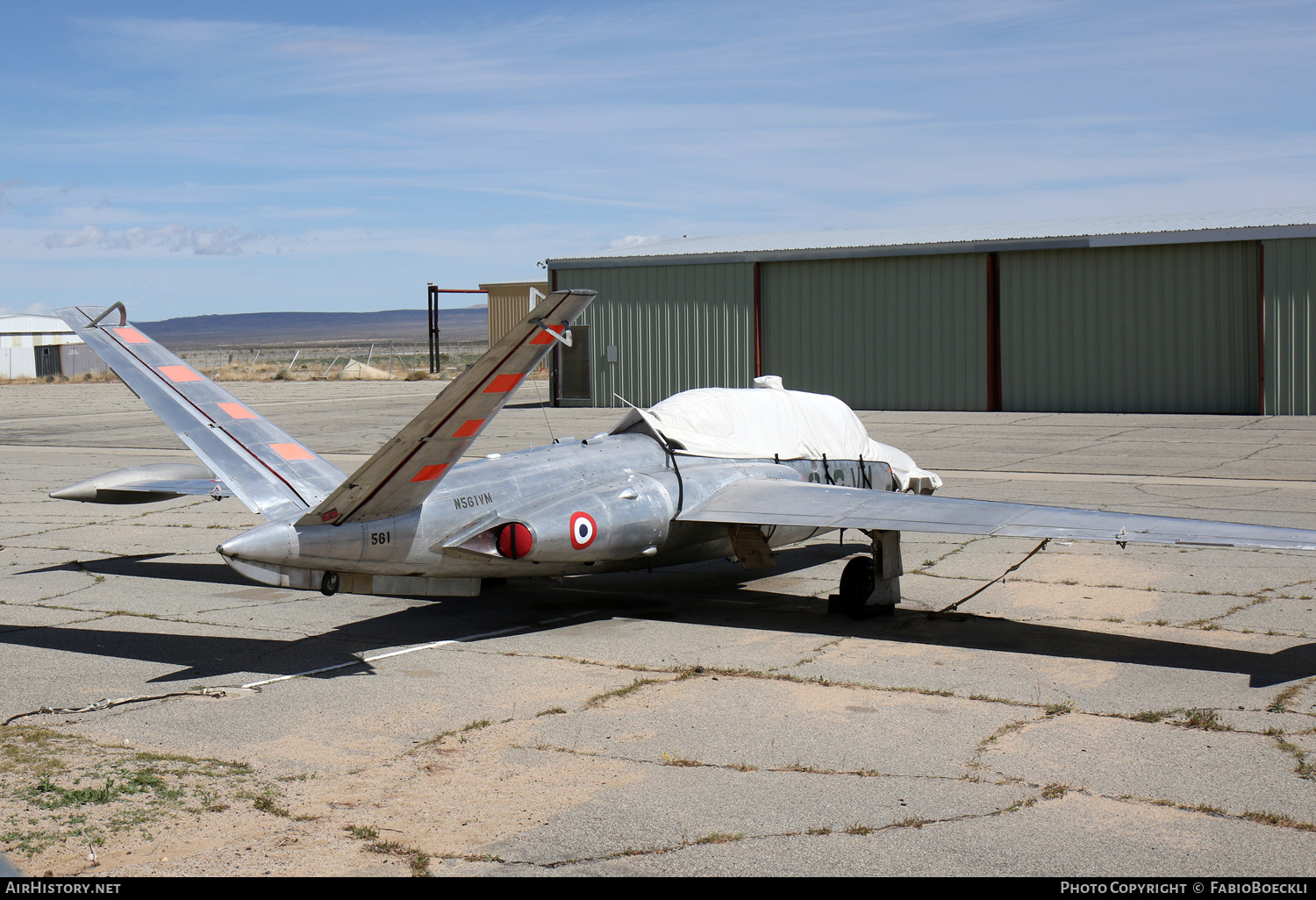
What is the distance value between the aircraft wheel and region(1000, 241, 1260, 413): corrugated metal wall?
25.0 meters

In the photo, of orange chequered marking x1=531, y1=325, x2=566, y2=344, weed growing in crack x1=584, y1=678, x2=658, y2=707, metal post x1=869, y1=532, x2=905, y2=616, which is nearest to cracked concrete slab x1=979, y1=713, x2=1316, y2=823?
weed growing in crack x1=584, y1=678, x2=658, y2=707

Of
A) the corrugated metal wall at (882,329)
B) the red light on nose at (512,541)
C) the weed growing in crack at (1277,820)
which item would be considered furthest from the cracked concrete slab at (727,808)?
the corrugated metal wall at (882,329)

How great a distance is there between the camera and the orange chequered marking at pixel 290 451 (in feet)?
30.1

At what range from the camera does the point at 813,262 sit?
1441 inches

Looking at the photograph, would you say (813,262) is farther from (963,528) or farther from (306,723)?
(306,723)

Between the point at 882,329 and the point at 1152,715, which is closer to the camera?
the point at 1152,715

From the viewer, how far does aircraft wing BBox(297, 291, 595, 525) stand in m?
6.91

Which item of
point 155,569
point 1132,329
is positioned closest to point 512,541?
point 155,569

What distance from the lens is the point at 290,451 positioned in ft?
30.4

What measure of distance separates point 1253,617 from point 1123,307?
24.5 metres

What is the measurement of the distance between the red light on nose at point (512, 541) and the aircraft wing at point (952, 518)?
5.50 ft

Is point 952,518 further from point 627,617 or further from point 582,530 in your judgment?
point 627,617

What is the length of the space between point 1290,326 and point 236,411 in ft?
97.0
